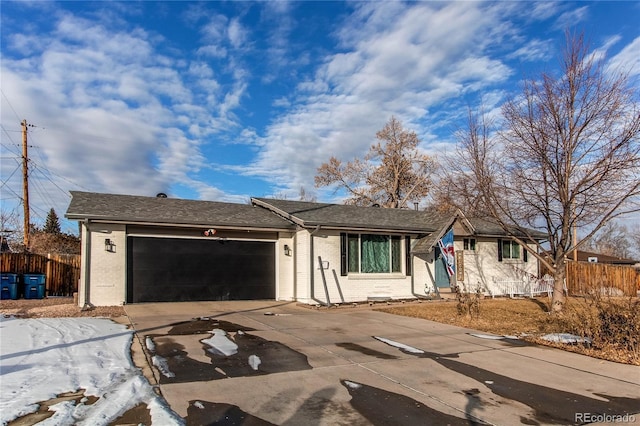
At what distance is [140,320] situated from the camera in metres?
10.4

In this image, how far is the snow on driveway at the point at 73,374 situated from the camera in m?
4.52

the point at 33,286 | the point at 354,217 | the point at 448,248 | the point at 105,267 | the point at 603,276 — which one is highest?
the point at 354,217

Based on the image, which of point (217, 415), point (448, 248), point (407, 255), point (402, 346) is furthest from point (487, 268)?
point (217, 415)

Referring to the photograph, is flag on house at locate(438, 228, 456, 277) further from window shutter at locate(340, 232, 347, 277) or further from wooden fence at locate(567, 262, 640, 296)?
wooden fence at locate(567, 262, 640, 296)

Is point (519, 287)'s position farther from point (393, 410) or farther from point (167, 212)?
point (393, 410)

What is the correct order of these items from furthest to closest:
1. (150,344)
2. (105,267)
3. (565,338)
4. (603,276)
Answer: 1. (603,276)
2. (105,267)
3. (565,338)
4. (150,344)

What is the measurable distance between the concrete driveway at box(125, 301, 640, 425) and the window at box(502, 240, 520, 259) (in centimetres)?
1183

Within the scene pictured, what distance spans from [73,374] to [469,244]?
17052 mm

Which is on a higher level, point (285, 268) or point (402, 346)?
point (285, 268)

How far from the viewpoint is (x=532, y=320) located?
11820 mm

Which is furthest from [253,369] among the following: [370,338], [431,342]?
[431,342]

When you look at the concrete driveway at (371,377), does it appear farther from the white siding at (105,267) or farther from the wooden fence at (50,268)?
the wooden fence at (50,268)

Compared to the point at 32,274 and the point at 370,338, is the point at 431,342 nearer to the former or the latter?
the point at 370,338

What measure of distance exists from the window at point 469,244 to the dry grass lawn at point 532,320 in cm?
354
